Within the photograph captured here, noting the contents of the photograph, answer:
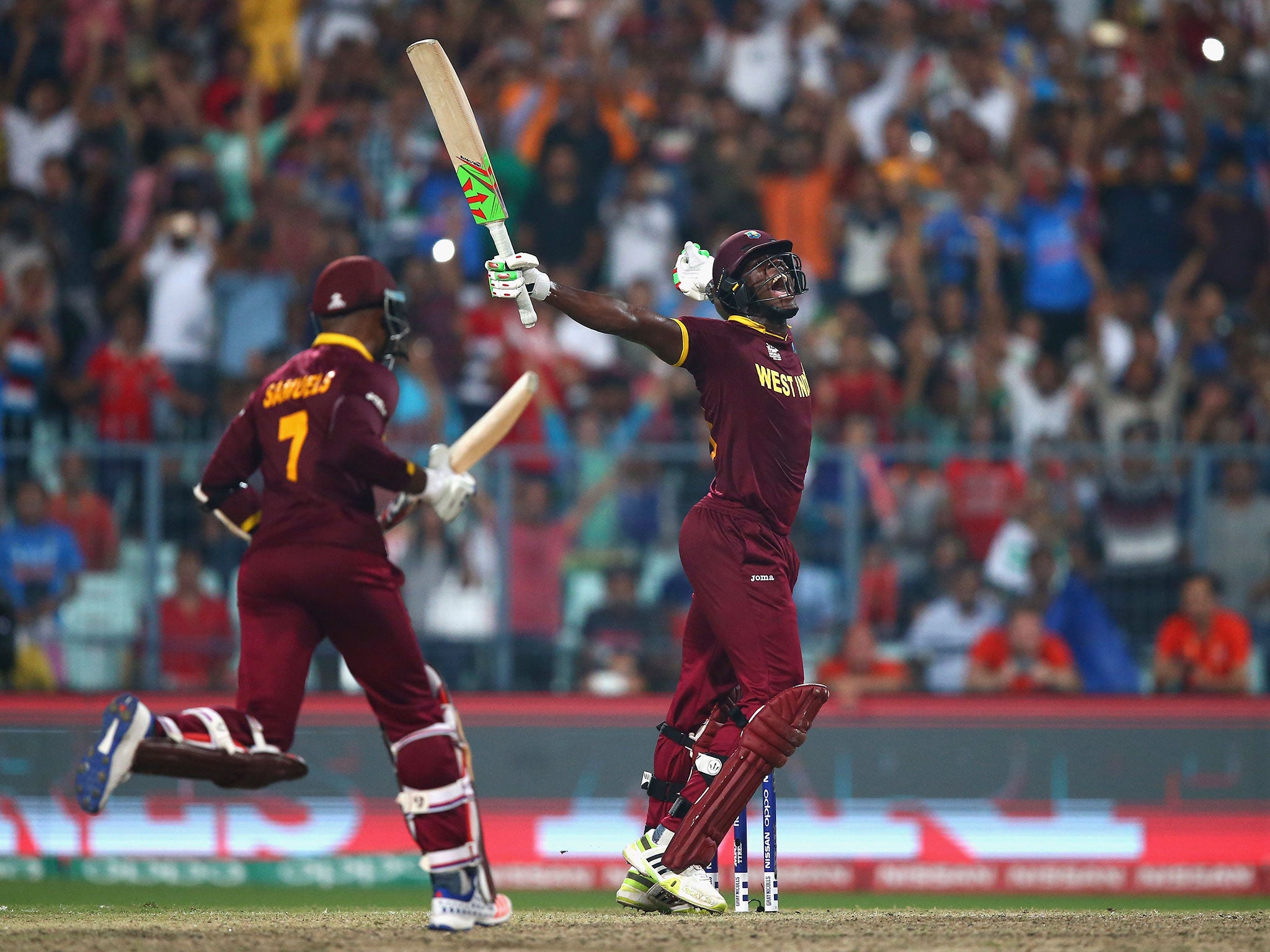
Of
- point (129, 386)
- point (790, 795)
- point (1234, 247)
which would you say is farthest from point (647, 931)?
point (1234, 247)

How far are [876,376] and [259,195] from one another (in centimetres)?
541

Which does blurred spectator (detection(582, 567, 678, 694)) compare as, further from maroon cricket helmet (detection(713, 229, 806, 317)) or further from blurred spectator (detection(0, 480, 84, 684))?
maroon cricket helmet (detection(713, 229, 806, 317))

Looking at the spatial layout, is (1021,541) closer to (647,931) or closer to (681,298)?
(681,298)

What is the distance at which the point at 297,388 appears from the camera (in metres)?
6.60

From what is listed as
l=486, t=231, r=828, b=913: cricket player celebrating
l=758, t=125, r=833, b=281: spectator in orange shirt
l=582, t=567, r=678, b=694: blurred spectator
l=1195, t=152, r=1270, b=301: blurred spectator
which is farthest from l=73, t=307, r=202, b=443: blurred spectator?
l=1195, t=152, r=1270, b=301: blurred spectator

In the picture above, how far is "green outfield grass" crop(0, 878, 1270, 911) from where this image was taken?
9334mm

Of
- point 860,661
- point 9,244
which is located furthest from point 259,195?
point 860,661

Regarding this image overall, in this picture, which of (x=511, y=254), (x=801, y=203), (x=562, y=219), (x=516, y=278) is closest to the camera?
(x=516, y=278)

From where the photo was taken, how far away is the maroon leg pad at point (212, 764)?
6.24 metres

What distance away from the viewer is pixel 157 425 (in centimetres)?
1247

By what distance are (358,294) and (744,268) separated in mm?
1766

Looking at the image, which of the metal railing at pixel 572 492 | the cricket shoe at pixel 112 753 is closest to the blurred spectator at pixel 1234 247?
the metal railing at pixel 572 492

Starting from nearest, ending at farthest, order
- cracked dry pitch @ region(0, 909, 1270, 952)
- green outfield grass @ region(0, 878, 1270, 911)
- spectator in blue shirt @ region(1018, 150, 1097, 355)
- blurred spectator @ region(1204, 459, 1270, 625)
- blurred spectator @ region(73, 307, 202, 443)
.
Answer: cracked dry pitch @ region(0, 909, 1270, 952)
green outfield grass @ region(0, 878, 1270, 911)
blurred spectator @ region(1204, 459, 1270, 625)
blurred spectator @ region(73, 307, 202, 443)
spectator in blue shirt @ region(1018, 150, 1097, 355)

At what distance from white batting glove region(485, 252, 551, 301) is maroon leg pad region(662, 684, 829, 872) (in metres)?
1.92
